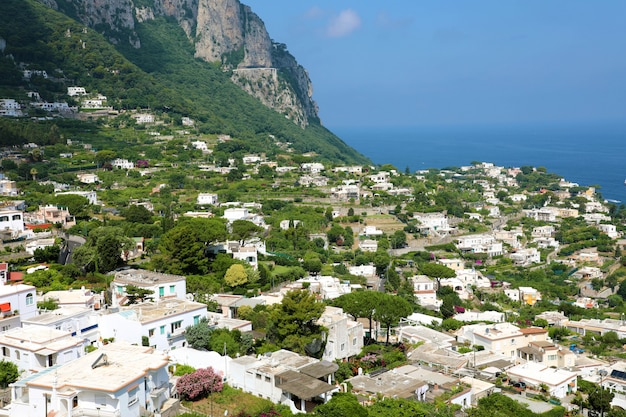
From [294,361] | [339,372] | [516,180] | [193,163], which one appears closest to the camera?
[294,361]

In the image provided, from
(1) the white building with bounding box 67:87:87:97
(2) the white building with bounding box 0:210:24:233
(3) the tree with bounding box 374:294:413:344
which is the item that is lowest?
(3) the tree with bounding box 374:294:413:344

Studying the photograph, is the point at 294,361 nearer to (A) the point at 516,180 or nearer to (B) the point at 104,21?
(A) the point at 516,180

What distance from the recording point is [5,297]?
1745 centimetres

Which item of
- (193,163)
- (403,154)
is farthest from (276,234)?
(403,154)

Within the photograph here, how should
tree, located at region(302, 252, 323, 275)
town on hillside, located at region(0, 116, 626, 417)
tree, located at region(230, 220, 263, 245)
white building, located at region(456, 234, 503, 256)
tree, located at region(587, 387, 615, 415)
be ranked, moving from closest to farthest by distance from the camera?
1. town on hillside, located at region(0, 116, 626, 417)
2. tree, located at region(587, 387, 615, 415)
3. tree, located at region(302, 252, 323, 275)
4. tree, located at region(230, 220, 263, 245)
5. white building, located at region(456, 234, 503, 256)

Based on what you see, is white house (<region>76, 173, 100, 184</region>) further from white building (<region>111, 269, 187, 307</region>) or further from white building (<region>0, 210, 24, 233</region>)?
white building (<region>111, 269, 187, 307</region>)

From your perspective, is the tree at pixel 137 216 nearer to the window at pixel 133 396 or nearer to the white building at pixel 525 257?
the window at pixel 133 396

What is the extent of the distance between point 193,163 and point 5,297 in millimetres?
40240

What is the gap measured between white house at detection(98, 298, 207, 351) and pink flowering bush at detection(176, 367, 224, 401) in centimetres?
201

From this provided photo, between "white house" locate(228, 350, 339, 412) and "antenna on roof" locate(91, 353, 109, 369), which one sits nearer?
"antenna on roof" locate(91, 353, 109, 369)

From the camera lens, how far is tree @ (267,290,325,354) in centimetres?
1811

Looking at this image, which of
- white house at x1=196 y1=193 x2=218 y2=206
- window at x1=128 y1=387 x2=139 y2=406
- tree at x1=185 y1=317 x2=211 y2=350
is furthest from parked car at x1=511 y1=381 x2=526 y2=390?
white house at x1=196 y1=193 x2=218 y2=206

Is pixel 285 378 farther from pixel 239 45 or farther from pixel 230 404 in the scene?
pixel 239 45

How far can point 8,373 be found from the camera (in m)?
14.3
